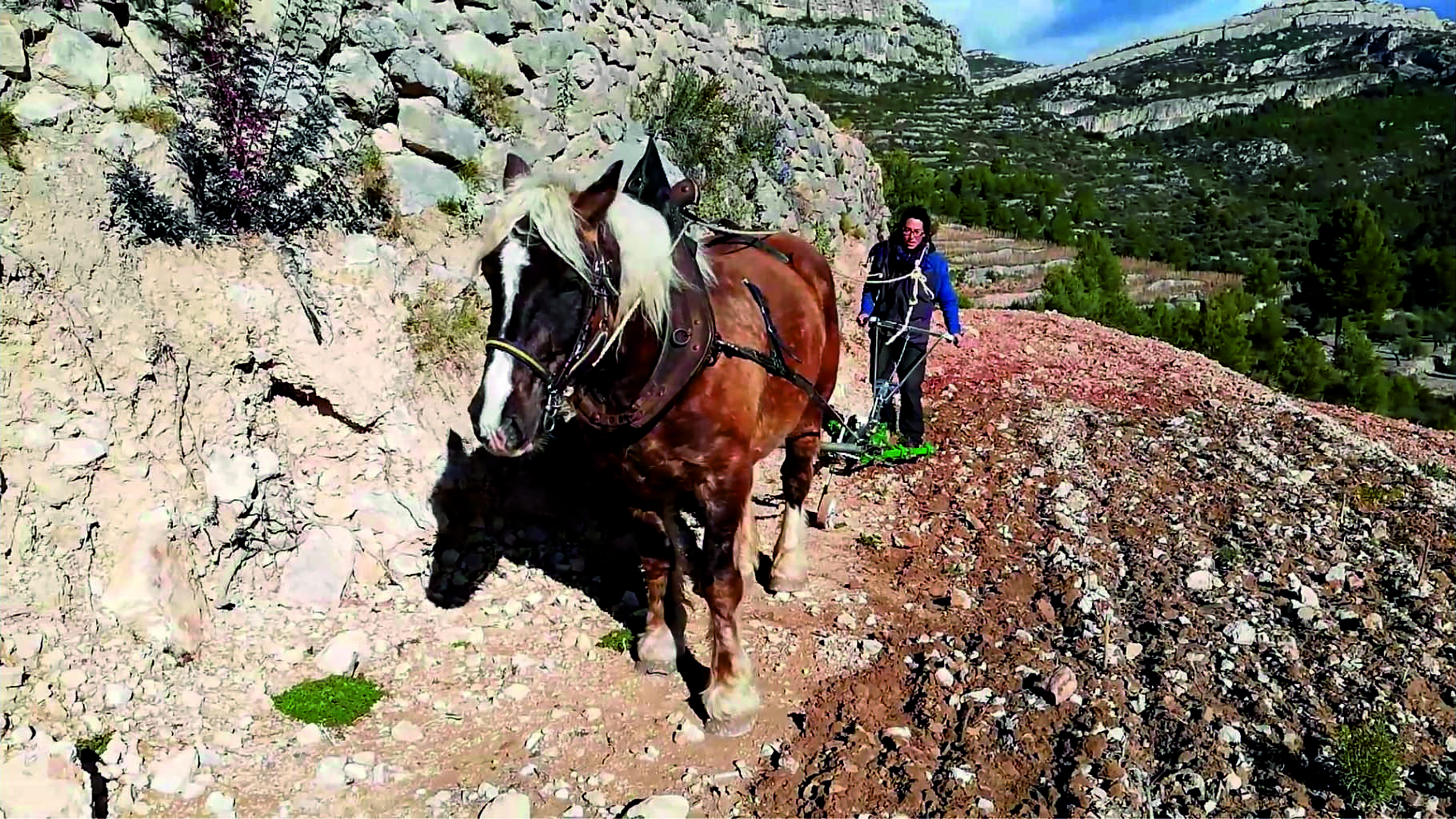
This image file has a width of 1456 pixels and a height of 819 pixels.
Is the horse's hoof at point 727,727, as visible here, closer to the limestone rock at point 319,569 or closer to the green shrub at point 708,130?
the limestone rock at point 319,569

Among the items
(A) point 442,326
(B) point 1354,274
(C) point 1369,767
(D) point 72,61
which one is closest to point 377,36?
(D) point 72,61

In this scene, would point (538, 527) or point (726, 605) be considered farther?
point (538, 527)

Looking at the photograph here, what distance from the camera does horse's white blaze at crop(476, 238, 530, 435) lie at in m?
2.83

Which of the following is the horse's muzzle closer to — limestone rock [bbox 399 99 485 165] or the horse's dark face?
the horse's dark face

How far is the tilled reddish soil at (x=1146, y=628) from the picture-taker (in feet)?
11.1

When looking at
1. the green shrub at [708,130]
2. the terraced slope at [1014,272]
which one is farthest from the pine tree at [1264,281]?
the green shrub at [708,130]

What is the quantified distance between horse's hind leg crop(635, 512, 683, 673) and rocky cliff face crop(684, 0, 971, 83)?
Answer: 9913 cm

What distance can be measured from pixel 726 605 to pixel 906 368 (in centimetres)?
386

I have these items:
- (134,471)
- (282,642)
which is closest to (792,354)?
(282,642)

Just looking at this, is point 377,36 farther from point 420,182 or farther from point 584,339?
point 584,339

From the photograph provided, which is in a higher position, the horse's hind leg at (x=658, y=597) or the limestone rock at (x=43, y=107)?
the limestone rock at (x=43, y=107)

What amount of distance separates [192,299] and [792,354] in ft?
10.5

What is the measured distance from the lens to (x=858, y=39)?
11662 centimetres

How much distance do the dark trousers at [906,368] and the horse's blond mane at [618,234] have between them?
12.9ft
